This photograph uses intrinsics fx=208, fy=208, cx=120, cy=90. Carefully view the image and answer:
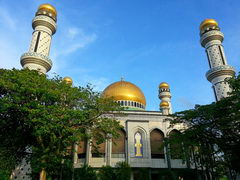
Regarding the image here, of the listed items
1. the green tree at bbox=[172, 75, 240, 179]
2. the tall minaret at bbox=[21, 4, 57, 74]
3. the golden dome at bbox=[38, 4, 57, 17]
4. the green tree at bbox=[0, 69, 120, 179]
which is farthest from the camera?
the golden dome at bbox=[38, 4, 57, 17]

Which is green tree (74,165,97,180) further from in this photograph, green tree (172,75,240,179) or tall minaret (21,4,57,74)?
tall minaret (21,4,57,74)

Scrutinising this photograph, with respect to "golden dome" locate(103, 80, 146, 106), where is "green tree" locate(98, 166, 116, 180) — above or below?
below

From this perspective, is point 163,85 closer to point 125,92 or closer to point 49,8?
point 125,92

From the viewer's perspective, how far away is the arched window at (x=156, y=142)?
24.4 m

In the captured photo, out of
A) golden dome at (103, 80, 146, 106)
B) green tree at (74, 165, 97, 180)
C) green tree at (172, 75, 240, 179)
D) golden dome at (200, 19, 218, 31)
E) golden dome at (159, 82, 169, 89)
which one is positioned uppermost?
golden dome at (200, 19, 218, 31)

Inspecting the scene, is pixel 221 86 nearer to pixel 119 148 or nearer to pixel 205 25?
pixel 205 25

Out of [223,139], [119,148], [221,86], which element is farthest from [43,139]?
[221,86]

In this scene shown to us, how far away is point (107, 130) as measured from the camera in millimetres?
14375

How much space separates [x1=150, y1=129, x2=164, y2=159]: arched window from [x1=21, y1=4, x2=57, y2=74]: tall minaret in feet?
50.0

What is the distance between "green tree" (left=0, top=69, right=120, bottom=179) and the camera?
485 inches

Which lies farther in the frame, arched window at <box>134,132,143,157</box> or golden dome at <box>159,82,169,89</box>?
golden dome at <box>159,82,169,89</box>

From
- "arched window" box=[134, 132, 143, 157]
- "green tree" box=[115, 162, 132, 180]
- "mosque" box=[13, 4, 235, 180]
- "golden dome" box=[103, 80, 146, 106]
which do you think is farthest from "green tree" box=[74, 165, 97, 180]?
"golden dome" box=[103, 80, 146, 106]

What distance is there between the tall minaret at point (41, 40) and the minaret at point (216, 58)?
69.4 ft

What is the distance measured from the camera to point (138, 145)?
24.1 metres
